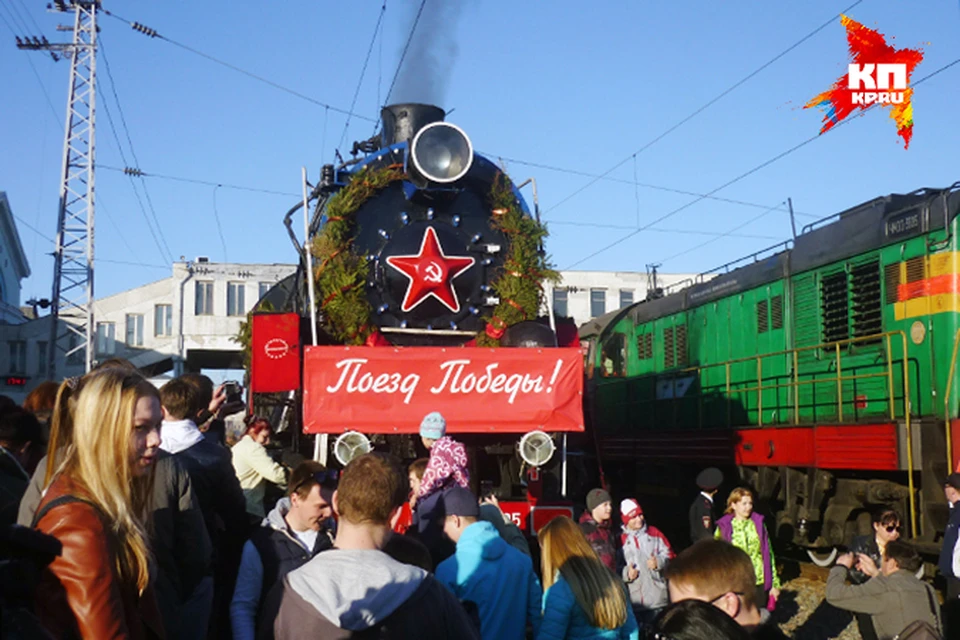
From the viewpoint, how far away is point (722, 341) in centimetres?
1484

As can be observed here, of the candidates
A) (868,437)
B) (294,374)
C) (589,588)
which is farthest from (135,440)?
(868,437)

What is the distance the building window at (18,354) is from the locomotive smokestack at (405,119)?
3532 cm

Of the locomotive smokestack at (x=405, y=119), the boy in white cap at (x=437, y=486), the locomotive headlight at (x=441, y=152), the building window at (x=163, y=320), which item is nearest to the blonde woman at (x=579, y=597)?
the boy in white cap at (x=437, y=486)

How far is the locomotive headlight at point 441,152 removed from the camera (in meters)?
9.80

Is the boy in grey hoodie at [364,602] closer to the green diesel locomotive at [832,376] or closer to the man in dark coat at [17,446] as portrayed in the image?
the man in dark coat at [17,446]

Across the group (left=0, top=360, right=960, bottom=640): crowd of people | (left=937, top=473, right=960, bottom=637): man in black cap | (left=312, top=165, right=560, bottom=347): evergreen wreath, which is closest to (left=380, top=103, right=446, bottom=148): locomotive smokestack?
(left=312, top=165, right=560, bottom=347): evergreen wreath

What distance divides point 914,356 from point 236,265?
38.7 meters

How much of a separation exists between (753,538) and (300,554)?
5.44 metres

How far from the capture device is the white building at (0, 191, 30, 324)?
53.1 meters

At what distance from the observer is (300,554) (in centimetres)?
429

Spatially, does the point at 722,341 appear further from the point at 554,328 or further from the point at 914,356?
the point at 554,328

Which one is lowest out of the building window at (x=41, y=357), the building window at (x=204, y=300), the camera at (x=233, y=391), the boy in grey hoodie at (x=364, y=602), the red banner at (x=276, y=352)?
the boy in grey hoodie at (x=364, y=602)

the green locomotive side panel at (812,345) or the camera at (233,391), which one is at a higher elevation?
the green locomotive side panel at (812,345)

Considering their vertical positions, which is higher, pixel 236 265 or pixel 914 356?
pixel 236 265
